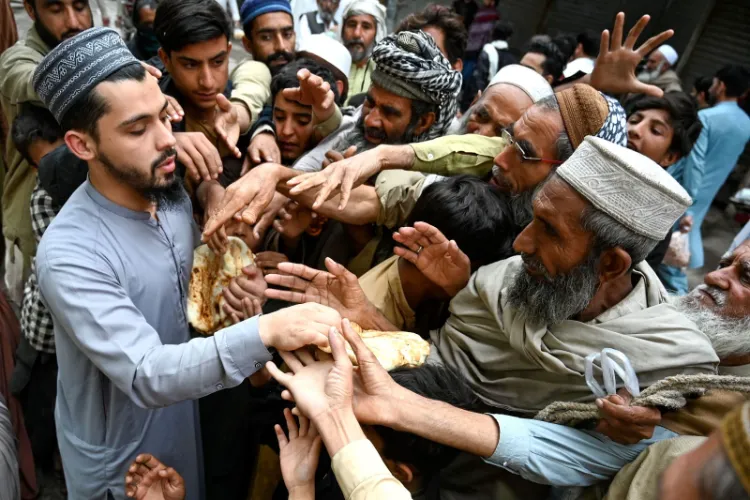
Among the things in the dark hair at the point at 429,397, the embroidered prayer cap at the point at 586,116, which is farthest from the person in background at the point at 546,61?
the dark hair at the point at 429,397

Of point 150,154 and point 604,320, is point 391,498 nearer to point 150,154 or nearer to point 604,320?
point 604,320

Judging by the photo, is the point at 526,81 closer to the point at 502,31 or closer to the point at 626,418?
the point at 626,418

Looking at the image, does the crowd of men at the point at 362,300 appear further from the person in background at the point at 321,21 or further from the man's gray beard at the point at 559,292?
the person in background at the point at 321,21

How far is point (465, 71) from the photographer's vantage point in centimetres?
728

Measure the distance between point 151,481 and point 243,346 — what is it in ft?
2.31

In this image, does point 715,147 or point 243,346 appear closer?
point 243,346

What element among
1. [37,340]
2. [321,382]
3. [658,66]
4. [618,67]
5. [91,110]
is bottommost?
[37,340]

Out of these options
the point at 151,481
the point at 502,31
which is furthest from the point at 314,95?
the point at 502,31

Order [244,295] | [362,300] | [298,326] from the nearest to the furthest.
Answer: [298,326] → [362,300] → [244,295]

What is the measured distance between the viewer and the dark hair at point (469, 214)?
1.91m

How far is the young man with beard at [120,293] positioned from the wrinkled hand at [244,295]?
20mm

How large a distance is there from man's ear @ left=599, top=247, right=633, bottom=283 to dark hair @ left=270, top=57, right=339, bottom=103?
1797 millimetres

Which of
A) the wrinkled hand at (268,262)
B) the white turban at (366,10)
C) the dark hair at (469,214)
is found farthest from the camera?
the white turban at (366,10)

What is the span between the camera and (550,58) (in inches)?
203
